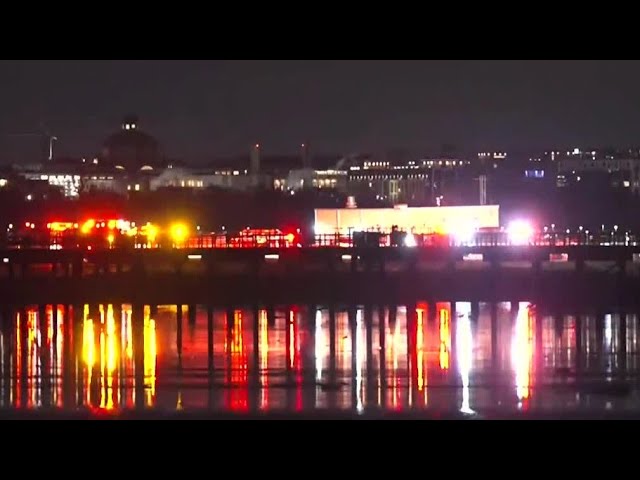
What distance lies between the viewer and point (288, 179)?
261 ft

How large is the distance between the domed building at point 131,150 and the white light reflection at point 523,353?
5442cm

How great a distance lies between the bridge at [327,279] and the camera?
1375 inches

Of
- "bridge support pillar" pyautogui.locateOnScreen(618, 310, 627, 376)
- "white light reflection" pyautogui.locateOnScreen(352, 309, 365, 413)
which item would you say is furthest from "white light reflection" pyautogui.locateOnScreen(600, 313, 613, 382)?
"white light reflection" pyautogui.locateOnScreen(352, 309, 365, 413)

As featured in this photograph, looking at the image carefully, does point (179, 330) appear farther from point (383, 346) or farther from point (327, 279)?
point (327, 279)

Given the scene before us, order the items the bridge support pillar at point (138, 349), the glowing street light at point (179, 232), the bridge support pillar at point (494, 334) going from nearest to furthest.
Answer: the bridge support pillar at point (138, 349) < the bridge support pillar at point (494, 334) < the glowing street light at point (179, 232)

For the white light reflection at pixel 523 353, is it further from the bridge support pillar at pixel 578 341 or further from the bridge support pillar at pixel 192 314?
the bridge support pillar at pixel 192 314

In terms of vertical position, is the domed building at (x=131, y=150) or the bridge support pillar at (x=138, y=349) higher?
A: the domed building at (x=131, y=150)

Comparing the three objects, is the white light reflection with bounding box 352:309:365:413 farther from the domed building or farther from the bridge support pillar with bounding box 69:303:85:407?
the domed building

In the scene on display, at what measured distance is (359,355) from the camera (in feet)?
73.2

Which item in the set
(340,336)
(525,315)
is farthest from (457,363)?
(525,315)

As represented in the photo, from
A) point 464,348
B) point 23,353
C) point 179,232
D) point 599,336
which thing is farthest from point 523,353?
point 179,232

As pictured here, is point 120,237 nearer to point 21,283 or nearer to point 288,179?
point 21,283

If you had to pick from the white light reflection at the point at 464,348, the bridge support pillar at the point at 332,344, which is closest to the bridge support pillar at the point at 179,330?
the bridge support pillar at the point at 332,344

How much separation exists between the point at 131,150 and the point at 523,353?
6424 centimetres
